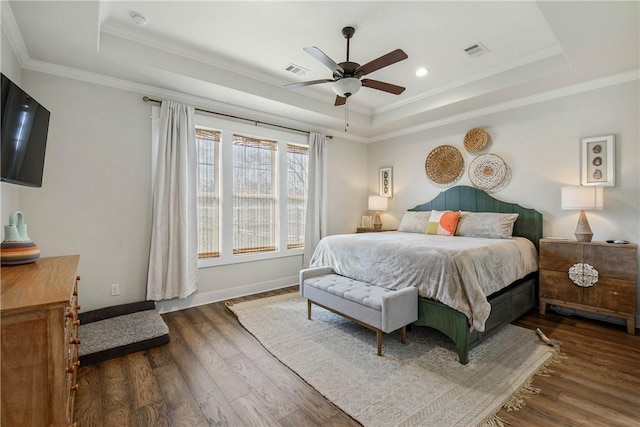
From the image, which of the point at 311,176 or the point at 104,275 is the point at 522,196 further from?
the point at 104,275

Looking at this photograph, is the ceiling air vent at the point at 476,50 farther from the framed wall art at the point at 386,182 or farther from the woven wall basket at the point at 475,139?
the framed wall art at the point at 386,182

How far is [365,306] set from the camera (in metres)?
2.55

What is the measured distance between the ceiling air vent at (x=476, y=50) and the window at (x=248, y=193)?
2572mm

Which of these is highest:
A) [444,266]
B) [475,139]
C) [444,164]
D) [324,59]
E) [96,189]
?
[324,59]

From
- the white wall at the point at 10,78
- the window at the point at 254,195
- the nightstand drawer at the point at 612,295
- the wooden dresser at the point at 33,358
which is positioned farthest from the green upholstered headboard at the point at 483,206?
the white wall at the point at 10,78

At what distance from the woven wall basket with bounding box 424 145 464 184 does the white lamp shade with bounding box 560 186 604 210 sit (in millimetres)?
1462

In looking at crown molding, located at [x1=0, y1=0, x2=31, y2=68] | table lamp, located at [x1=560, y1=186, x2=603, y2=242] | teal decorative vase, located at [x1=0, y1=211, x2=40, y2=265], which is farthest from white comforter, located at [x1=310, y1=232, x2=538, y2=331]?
crown molding, located at [x1=0, y1=0, x2=31, y2=68]

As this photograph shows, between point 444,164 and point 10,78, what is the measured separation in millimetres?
5049

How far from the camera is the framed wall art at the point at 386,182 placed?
17.7 feet

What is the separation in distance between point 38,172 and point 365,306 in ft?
9.05

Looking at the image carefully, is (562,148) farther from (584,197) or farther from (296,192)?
(296,192)

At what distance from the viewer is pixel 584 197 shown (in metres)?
3.07

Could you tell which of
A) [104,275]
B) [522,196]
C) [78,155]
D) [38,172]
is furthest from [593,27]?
[104,275]

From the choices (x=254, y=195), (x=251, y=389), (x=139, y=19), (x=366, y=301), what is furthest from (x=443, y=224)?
(x=139, y=19)
